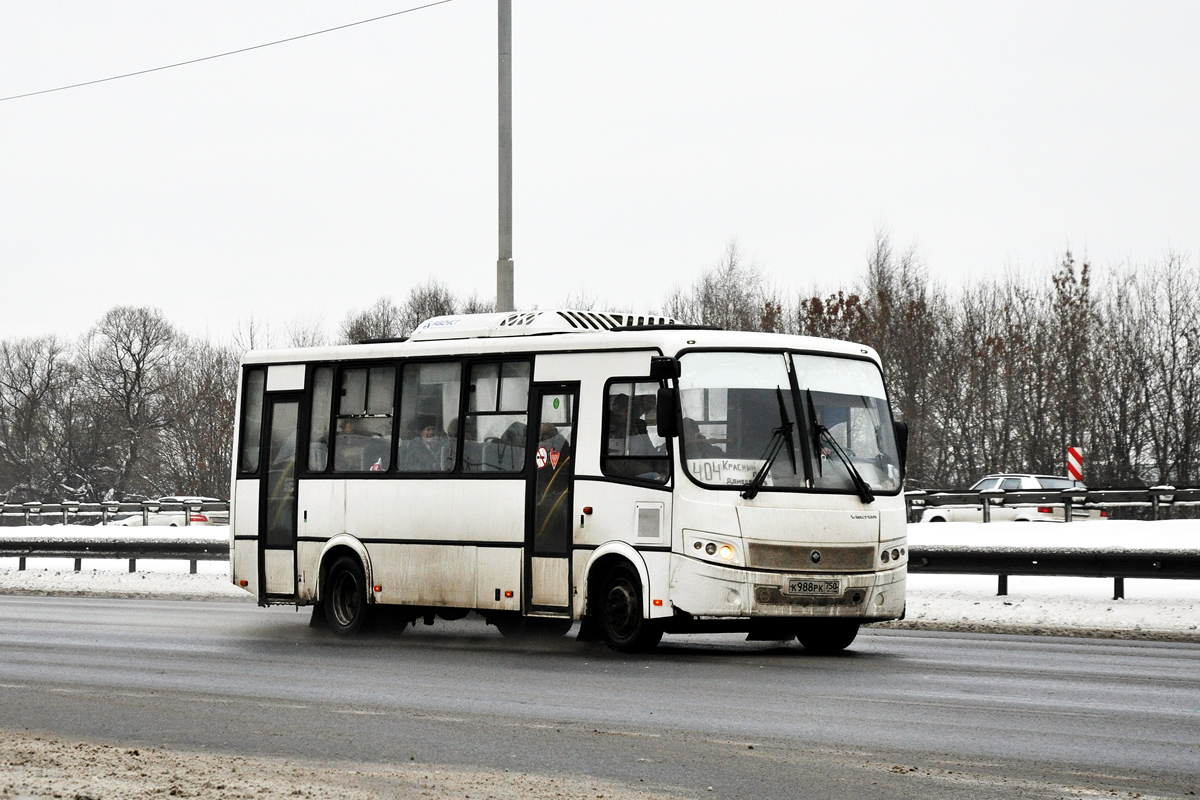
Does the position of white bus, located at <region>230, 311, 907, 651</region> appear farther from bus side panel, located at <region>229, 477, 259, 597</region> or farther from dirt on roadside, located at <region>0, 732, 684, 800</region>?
dirt on roadside, located at <region>0, 732, 684, 800</region>

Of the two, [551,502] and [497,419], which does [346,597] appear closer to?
[497,419]

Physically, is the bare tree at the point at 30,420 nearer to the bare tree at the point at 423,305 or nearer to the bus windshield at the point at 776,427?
the bare tree at the point at 423,305

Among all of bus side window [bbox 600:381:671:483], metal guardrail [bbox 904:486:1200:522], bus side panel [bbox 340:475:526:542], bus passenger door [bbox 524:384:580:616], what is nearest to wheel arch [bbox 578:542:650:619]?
bus passenger door [bbox 524:384:580:616]

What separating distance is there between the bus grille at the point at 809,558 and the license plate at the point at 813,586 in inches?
3.4

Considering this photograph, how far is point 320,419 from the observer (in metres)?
18.1

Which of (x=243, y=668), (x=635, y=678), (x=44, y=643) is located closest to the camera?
(x=635, y=678)

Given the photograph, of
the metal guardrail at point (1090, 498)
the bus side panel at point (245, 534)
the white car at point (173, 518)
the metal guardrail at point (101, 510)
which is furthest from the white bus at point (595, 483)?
the metal guardrail at point (101, 510)

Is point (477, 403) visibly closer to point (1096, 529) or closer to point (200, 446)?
point (1096, 529)

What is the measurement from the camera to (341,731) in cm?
985

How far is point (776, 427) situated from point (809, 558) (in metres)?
1.20

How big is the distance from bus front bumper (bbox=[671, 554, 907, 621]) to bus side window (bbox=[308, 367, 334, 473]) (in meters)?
5.11

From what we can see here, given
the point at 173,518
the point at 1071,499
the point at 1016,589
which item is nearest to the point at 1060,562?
the point at 1016,589

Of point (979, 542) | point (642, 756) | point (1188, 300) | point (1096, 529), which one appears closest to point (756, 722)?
point (642, 756)

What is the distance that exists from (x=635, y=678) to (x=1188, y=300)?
4758cm
